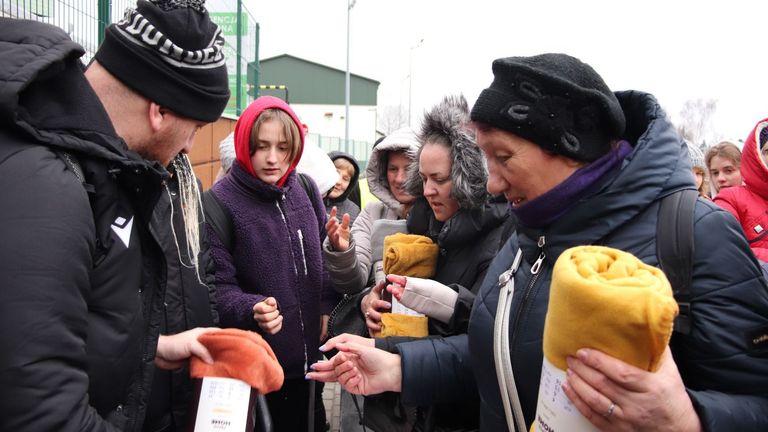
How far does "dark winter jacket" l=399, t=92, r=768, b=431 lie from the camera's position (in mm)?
1161

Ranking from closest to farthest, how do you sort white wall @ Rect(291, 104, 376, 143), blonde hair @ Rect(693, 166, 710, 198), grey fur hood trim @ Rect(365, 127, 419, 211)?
grey fur hood trim @ Rect(365, 127, 419, 211)
blonde hair @ Rect(693, 166, 710, 198)
white wall @ Rect(291, 104, 376, 143)

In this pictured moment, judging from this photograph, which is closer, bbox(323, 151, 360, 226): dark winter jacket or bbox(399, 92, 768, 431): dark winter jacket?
bbox(399, 92, 768, 431): dark winter jacket

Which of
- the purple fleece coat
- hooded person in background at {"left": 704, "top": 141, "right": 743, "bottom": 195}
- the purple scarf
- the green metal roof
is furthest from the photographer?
the green metal roof

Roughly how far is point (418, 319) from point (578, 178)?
1.01m

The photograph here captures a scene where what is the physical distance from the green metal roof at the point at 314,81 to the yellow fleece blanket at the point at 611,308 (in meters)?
40.2

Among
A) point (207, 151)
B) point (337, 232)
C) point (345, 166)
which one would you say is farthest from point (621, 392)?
point (207, 151)

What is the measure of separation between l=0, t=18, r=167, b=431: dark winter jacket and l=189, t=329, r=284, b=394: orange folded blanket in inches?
9.3

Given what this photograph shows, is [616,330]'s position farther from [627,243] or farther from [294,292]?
[294,292]

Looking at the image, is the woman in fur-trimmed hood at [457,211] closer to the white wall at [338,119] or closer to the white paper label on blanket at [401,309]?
the white paper label on blanket at [401,309]

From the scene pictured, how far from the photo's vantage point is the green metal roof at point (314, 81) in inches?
1585

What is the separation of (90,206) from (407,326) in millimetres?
1345

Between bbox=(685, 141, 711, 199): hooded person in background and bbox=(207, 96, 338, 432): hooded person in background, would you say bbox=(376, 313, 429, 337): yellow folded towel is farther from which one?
bbox=(685, 141, 711, 199): hooded person in background

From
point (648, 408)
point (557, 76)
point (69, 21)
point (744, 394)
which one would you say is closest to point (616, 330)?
point (648, 408)

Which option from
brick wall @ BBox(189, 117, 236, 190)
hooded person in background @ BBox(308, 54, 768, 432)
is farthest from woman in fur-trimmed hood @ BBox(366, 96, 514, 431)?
brick wall @ BBox(189, 117, 236, 190)
